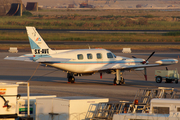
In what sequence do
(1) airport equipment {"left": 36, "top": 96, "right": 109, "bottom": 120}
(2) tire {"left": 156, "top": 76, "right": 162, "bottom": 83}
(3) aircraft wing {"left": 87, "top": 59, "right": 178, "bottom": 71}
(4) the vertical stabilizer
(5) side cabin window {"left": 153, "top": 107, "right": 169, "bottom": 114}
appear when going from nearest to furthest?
(5) side cabin window {"left": 153, "top": 107, "right": 169, "bottom": 114}
(1) airport equipment {"left": 36, "top": 96, "right": 109, "bottom": 120}
(3) aircraft wing {"left": 87, "top": 59, "right": 178, "bottom": 71}
(4) the vertical stabilizer
(2) tire {"left": 156, "top": 76, "right": 162, "bottom": 83}

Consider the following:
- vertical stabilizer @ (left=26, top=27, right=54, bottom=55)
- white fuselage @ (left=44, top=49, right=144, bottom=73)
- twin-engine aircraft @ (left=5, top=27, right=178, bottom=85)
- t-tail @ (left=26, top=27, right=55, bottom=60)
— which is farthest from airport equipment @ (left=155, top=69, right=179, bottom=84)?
vertical stabilizer @ (left=26, top=27, right=54, bottom=55)

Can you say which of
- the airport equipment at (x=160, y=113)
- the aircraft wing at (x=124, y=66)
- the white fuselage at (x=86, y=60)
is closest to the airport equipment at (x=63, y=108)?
the airport equipment at (x=160, y=113)

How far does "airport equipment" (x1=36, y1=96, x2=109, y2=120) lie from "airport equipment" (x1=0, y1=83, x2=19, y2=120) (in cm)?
230

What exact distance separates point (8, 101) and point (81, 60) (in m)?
20.3

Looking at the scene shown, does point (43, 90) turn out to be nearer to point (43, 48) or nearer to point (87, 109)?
point (43, 48)

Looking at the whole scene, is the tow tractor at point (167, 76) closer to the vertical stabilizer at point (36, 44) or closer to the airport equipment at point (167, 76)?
the airport equipment at point (167, 76)

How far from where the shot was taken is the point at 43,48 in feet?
101

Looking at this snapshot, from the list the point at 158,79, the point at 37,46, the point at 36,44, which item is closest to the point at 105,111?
the point at 37,46

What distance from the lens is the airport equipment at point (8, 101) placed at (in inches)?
445

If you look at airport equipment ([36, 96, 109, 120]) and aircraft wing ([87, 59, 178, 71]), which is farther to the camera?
aircraft wing ([87, 59, 178, 71])

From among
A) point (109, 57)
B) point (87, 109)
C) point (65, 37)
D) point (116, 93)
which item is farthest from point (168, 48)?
point (87, 109)

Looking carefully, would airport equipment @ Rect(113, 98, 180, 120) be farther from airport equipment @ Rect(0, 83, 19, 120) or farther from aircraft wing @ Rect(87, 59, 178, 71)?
aircraft wing @ Rect(87, 59, 178, 71)

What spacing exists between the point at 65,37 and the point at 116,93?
6515cm

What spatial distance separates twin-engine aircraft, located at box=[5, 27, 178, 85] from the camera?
100 feet
